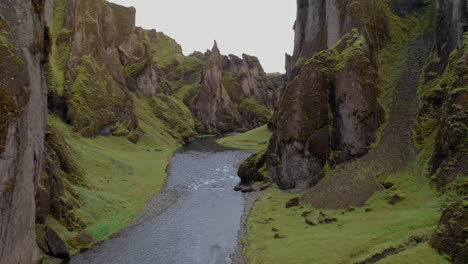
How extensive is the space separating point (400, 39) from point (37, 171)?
57.7m

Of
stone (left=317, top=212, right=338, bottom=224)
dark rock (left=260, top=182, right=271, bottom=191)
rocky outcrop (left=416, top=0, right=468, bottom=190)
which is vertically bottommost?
dark rock (left=260, top=182, right=271, bottom=191)

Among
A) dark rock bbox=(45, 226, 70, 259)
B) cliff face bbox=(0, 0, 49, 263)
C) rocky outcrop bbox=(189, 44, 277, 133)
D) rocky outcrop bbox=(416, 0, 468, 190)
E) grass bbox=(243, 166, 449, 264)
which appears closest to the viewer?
cliff face bbox=(0, 0, 49, 263)

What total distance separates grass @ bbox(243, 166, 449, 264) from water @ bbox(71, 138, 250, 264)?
3.27 meters

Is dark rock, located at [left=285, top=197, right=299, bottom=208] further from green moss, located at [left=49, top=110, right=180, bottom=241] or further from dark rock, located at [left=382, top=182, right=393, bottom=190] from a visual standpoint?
green moss, located at [left=49, top=110, right=180, bottom=241]

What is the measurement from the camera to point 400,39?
2381 inches

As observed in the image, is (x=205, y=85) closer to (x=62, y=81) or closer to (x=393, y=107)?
(x=62, y=81)

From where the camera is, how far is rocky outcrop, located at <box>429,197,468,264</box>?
66.7 feet

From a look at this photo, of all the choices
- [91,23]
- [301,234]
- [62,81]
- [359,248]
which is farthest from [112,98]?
[359,248]

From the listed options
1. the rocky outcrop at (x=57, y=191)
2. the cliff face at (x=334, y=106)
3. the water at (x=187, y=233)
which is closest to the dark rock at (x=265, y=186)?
the cliff face at (x=334, y=106)

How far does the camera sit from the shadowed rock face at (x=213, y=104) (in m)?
170

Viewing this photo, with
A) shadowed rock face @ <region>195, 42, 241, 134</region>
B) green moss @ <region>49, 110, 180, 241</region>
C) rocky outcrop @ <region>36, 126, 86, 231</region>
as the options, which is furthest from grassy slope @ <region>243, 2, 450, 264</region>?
shadowed rock face @ <region>195, 42, 241, 134</region>

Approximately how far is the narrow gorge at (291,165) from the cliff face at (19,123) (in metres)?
0.12

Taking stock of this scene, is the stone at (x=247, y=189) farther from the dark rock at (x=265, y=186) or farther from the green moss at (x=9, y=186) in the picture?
the green moss at (x=9, y=186)

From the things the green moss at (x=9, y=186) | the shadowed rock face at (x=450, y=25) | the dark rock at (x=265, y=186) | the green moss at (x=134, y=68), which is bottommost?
the dark rock at (x=265, y=186)
